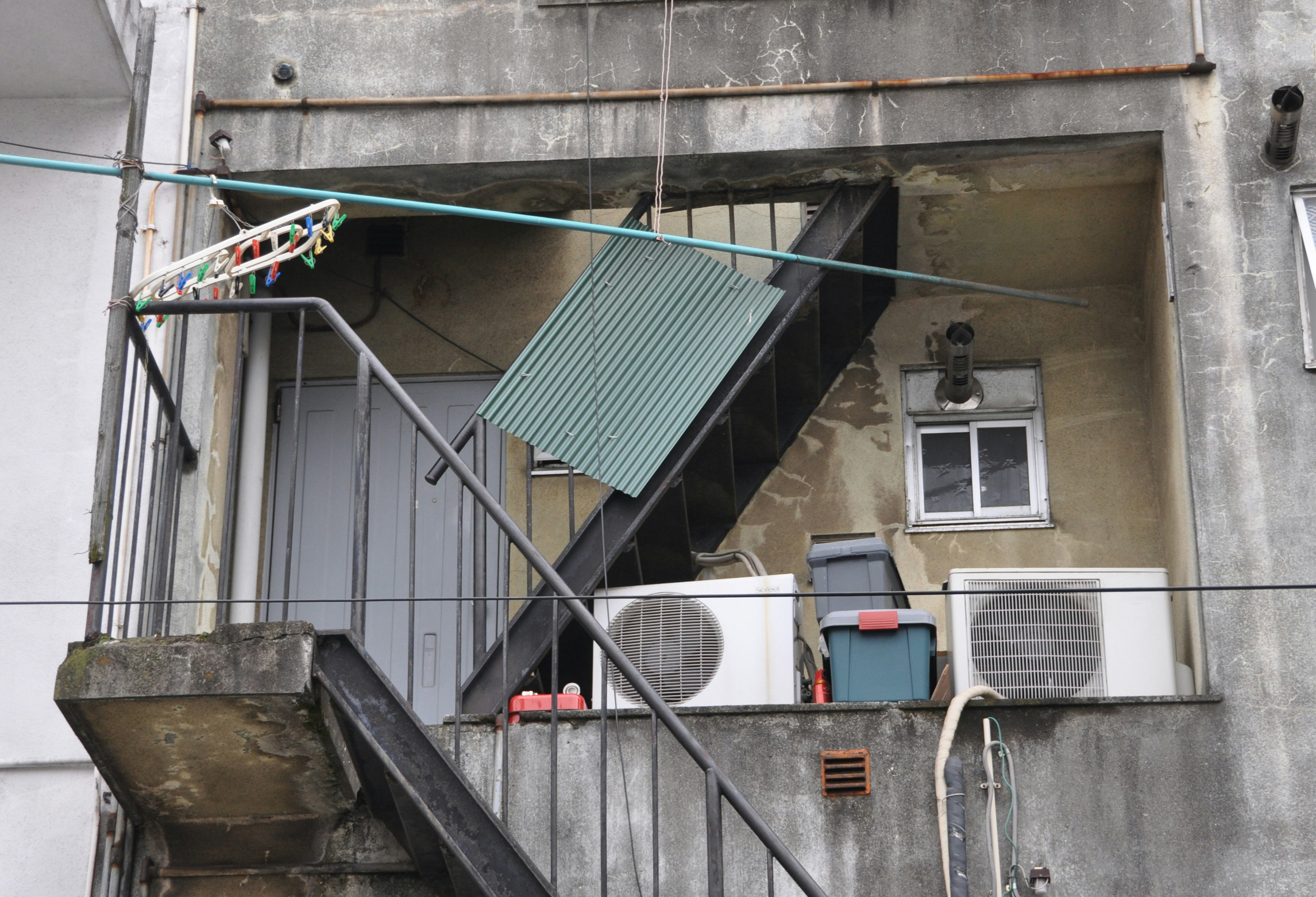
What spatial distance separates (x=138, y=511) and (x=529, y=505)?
6.30ft

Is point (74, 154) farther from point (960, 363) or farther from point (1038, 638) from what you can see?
point (1038, 638)

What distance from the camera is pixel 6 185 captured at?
824 cm

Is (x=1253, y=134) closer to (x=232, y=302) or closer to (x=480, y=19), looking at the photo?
(x=480, y=19)

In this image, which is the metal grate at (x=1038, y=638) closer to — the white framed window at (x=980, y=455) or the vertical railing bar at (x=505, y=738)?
the white framed window at (x=980, y=455)

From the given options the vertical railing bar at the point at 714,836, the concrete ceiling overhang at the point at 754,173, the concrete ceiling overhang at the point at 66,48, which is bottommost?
the vertical railing bar at the point at 714,836

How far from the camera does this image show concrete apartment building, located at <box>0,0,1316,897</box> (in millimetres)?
6820

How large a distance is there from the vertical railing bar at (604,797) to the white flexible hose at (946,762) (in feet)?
4.79

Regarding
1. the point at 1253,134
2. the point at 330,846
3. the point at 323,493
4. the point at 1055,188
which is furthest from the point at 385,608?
the point at 1253,134

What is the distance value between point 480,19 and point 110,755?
175 inches

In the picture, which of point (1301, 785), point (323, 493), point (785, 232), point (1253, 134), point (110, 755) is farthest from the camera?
point (785, 232)

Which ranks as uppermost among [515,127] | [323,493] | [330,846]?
[515,127]

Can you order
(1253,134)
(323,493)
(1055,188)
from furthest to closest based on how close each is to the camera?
(323,493), (1055,188), (1253,134)

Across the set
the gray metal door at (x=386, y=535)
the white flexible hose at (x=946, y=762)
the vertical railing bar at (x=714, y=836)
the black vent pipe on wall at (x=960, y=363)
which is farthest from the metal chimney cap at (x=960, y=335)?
the vertical railing bar at (x=714, y=836)

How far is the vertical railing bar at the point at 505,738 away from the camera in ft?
21.9
